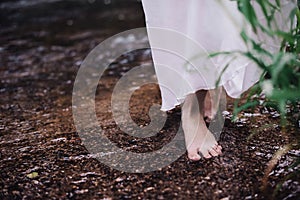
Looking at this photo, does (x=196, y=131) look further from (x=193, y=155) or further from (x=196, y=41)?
(x=196, y=41)

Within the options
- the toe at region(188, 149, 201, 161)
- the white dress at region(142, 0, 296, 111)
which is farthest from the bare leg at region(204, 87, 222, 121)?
the toe at region(188, 149, 201, 161)

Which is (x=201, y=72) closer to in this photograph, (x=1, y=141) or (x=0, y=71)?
(x=1, y=141)

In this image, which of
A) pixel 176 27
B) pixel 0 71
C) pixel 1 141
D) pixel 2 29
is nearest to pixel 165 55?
pixel 176 27

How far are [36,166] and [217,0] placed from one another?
124 centimetres

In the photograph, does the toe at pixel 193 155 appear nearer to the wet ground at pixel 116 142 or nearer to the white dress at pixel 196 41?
the wet ground at pixel 116 142

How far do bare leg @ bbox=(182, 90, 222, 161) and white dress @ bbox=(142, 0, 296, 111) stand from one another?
0.27 ft

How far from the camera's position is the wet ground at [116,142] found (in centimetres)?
193

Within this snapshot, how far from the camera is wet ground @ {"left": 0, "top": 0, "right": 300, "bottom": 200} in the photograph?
193 centimetres

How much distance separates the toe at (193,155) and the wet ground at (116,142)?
0.03 m

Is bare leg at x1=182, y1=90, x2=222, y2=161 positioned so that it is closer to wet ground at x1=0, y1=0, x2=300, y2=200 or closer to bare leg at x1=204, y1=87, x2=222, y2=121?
wet ground at x1=0, y1=0, x2=300, y2=200

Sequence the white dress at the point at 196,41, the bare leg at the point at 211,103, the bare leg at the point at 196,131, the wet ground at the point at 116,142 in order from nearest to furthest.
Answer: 1. the wet ground at the point at 116,142
2. the white dress at the point at 196,41
3. the bare leg at the point at 196,131
4. the bare leg at the point at 211,103

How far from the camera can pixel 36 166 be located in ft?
7.36

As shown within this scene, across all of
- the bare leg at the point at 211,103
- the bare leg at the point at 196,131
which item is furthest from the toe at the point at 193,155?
the bare leg at the point at 211,103

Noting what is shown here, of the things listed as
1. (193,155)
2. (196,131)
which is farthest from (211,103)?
(193,155)
